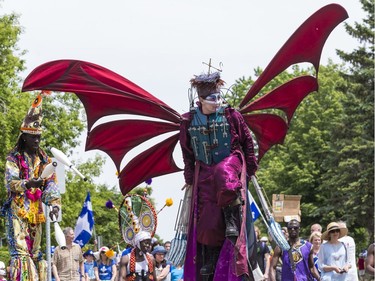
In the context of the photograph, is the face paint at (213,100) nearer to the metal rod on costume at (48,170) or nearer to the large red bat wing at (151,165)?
the large red bat wing at (151,165)

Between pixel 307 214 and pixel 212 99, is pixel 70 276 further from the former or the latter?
pixel 307 214

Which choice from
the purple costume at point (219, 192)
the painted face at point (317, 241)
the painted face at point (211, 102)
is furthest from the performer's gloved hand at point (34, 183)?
the painted face at point (317, 241)

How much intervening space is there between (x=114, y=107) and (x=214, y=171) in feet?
4.21

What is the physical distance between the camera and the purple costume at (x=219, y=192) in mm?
10344

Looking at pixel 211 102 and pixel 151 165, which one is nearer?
pixel 211 102

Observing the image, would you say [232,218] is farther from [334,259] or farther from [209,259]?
[334,259]

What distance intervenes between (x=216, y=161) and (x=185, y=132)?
424mm

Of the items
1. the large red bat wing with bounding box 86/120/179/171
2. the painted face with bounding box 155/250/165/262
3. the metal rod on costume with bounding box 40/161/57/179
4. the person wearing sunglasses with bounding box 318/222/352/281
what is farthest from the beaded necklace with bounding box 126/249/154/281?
the large red bat wing with bounding box 86/120/179/171

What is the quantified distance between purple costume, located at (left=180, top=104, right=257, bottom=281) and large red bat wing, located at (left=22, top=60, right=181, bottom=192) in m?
0.44

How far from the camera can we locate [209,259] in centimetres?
1073

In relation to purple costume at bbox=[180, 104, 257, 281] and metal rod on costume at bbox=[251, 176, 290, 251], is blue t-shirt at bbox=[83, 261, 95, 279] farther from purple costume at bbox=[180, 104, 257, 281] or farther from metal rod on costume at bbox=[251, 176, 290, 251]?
purple costume at bbox=[180, 104, 257, 281]

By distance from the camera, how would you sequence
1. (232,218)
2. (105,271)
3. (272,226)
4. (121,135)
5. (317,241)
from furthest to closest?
(105,271), (317,241), (121,135), (272,226), (232,218)

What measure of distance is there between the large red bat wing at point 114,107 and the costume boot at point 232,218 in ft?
3.62

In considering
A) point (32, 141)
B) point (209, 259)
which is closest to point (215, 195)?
point (209, 259)
